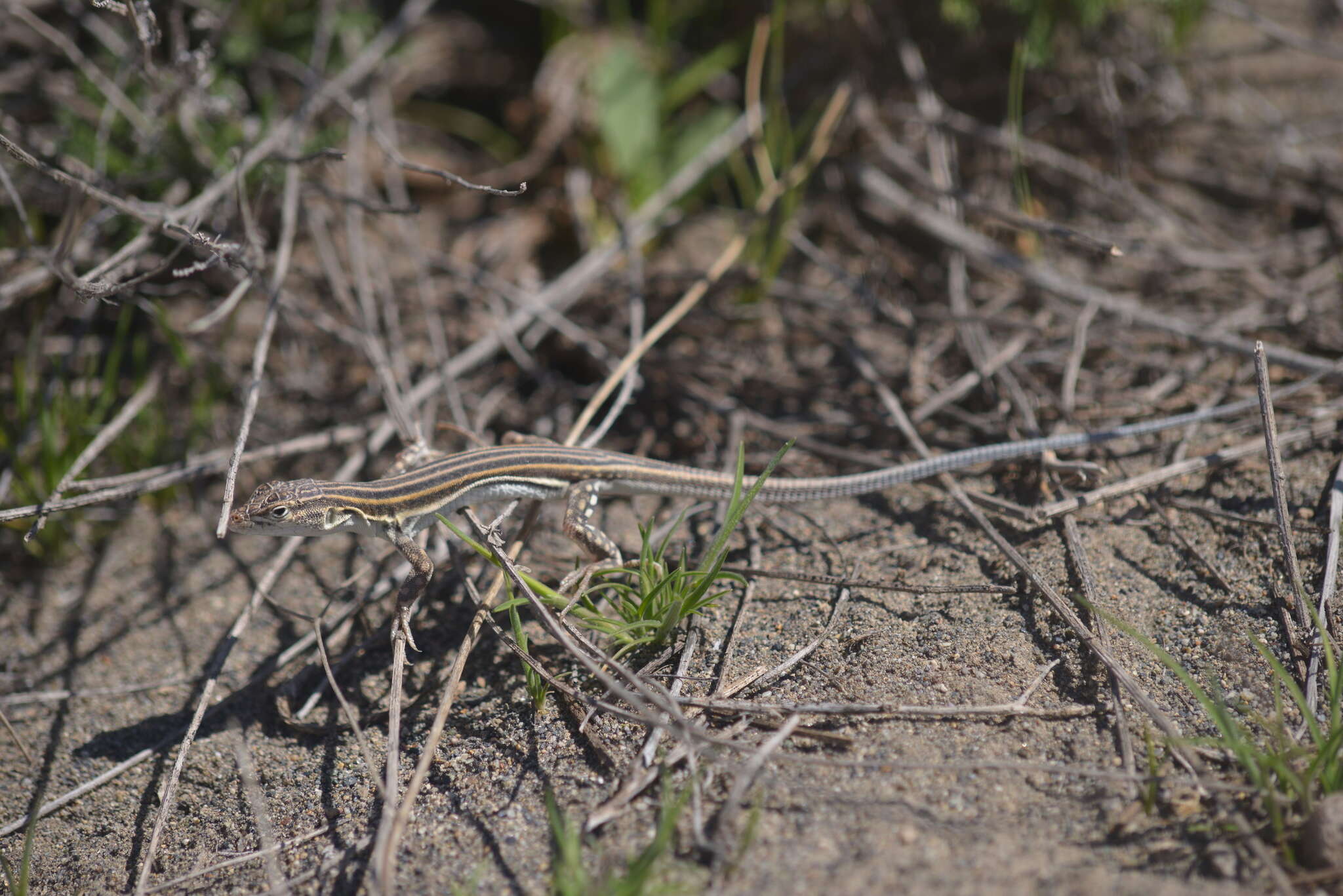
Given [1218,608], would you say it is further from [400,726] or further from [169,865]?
[169,865]

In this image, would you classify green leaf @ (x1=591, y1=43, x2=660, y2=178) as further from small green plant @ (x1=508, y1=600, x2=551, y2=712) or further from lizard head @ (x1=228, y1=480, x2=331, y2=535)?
small green plant @ (x1=508, y1=600, x2=551, y2=712)

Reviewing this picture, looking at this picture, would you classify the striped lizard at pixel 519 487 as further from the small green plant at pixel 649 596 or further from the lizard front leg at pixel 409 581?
the small green plant at pixel 649 596

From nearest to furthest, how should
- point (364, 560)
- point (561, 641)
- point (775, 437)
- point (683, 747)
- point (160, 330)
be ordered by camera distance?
point (683, 747)
point (561, 641)
point (364, 560)
point (775, 437)
point (160, 330)

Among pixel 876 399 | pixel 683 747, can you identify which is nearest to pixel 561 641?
pixel 683 747

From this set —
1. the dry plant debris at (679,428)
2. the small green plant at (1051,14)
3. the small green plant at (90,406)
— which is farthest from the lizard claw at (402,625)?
the small green plant at (1051,14)

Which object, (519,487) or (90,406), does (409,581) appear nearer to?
(519,487)

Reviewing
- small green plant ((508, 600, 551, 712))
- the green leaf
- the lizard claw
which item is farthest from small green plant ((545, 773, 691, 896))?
the green leaf

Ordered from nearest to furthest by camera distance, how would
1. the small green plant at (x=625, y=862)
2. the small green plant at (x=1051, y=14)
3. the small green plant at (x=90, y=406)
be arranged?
the small green plant at (x=625, y=862)
the small green plant at (x=90, y=406)
the small green plant at (x=1051, y=14)
